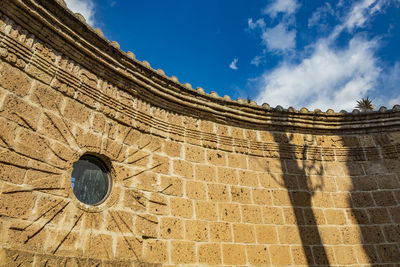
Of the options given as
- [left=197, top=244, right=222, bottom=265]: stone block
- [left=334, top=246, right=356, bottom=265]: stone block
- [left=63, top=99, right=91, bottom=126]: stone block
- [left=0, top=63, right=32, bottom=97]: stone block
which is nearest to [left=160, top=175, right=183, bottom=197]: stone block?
[left=197, top=244, right=222, bottom=265]: stone block

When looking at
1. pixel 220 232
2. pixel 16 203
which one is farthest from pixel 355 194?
pixel 16 203

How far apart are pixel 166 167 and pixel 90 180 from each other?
985 millimetres

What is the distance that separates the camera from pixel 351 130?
18.2 ft

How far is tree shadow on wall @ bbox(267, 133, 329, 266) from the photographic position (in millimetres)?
4441

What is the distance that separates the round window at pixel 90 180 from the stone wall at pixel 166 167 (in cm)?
12

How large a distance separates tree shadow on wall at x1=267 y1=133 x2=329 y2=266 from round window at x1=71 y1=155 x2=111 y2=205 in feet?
8.63

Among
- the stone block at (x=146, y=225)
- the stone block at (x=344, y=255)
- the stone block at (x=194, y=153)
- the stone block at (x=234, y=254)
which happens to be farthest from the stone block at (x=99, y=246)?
the stone block at (x=344, y=255)

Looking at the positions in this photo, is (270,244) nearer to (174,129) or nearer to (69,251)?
(174,129)

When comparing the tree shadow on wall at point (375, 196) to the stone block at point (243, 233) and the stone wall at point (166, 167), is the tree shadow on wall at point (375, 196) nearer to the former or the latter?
the stone wall at point (166, 167)

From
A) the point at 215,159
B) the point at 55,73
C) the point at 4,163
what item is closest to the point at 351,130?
the point at 215,159

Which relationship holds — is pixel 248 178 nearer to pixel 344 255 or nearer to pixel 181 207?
pixel 181 207

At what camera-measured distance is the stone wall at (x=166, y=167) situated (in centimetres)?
302

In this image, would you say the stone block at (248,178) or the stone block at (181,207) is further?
the stone block at (248,178)

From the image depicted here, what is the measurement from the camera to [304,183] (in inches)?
195
